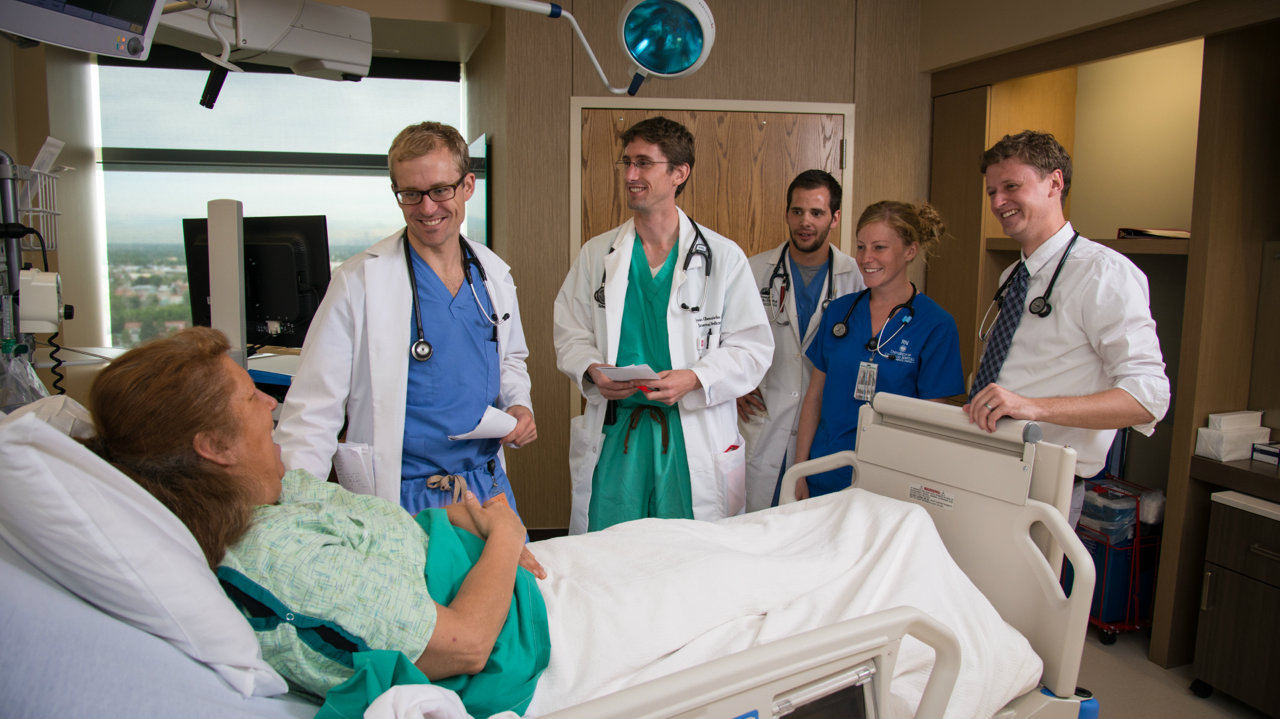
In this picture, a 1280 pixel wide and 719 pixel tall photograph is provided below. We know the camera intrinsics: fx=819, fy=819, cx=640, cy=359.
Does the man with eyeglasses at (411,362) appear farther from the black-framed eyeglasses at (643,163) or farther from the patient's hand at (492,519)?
the black-framed eyeglasses at (643,163)

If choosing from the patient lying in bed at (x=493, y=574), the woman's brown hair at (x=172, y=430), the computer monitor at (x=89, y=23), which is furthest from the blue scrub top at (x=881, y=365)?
the computer monitor at (x=89, y=23)

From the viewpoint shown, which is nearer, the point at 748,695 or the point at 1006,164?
the point at 748,695

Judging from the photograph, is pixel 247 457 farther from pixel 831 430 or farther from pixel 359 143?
pixel 359 143

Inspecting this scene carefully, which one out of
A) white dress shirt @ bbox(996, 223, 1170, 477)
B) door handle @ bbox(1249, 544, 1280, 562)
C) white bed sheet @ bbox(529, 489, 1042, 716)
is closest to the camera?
white bed sheet @ bbox(529, 489, 1042, 716)

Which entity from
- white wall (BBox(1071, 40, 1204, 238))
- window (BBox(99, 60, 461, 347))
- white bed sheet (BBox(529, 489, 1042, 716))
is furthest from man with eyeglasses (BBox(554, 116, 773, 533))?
window (BBox(99, 60, 461, 347))

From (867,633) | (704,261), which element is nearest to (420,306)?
(704,261)

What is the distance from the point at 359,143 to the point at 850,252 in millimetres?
3130

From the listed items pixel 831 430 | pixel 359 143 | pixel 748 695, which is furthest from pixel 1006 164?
pixel 359 143

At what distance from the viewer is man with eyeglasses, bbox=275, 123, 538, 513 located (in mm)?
1996

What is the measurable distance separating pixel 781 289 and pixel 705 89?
1.29 metres

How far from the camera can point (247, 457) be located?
1322mm

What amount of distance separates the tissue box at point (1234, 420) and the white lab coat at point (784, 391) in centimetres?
130

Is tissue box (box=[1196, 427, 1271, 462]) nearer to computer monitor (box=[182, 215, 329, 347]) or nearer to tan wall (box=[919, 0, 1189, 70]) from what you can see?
tan wall (box=[919, 0, 1189, 70])

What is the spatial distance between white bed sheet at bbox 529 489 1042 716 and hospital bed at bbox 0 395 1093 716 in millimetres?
118
